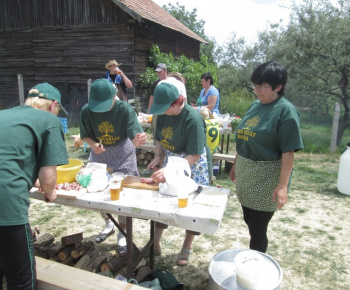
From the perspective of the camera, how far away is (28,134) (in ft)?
5.18

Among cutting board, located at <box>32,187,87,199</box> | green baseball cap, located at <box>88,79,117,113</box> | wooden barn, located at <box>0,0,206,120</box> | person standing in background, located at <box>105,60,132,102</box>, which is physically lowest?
cutting board, located at <box>32,187,87,199</box>

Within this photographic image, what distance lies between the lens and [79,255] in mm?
2867

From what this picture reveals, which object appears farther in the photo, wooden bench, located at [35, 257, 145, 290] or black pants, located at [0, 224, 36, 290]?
wooden bench, located at [35, 257, 145, 290]

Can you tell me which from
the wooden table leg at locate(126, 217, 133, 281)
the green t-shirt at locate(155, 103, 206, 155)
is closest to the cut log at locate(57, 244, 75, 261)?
the wooden table leg at locate(126, 217, 133, 281)

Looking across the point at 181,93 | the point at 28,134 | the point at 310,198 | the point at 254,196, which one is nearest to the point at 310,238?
the point at 310,198

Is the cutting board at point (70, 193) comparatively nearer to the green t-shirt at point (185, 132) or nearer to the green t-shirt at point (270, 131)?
the green t-shirt at point (185, 132)

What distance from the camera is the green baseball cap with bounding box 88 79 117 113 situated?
2.58 m

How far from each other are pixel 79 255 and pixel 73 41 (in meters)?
10.8

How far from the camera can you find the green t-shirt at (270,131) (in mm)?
2004

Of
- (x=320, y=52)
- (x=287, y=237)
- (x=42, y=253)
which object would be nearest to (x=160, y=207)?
(x=42, y=253)

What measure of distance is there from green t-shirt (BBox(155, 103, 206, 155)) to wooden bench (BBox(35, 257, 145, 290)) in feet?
3.74

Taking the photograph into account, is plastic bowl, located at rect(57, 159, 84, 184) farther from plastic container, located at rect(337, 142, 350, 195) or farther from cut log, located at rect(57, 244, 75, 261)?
plastic container, located at rect(337, 142, 350, 195)

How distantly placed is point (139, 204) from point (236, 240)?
1.80m

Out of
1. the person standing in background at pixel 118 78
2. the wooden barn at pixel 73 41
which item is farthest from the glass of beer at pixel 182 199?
the wooden barn at pixel 73 41
